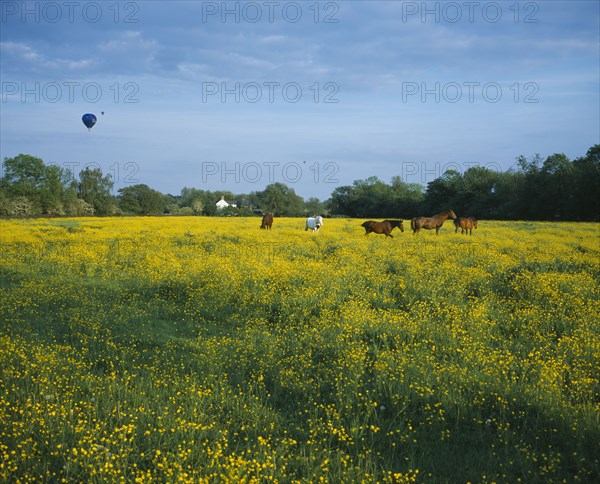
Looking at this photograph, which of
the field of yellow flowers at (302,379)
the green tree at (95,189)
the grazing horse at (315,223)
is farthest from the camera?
the green tree at (95,189)

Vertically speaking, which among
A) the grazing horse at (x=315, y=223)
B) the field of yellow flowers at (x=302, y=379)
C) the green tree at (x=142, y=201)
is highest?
the green tree at (x=142, y=201)

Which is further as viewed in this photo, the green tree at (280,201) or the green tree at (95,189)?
the green tree at (280,201)

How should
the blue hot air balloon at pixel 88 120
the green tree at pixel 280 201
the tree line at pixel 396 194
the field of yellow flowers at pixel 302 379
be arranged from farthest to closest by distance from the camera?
the green tree at pixel 280 201, the tree line at pixel 396 194, the blue hot air balloon at pixel 88 120, the field of yellow flowers at pixel 302 379

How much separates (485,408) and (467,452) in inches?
37.1

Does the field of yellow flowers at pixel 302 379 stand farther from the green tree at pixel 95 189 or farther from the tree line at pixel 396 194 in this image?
the green tree at pixel 95 189

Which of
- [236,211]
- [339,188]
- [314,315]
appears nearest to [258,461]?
[314,315]

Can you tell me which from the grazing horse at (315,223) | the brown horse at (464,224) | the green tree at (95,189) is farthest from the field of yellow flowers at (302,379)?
the green tree at (95,189)

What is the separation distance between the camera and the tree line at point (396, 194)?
187 feet

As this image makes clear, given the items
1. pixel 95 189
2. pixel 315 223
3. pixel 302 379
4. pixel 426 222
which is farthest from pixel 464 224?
pixel 95 189

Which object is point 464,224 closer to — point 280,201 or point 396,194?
point 396,194

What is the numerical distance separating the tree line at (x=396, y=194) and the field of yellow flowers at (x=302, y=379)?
5546cm

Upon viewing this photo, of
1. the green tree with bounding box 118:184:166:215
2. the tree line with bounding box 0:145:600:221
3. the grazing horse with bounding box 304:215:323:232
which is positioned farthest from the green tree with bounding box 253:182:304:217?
the grazing horse with bounding box 304:215:323:232

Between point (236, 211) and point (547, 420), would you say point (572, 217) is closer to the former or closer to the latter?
point (547, 420)

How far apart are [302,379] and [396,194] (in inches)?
3984
